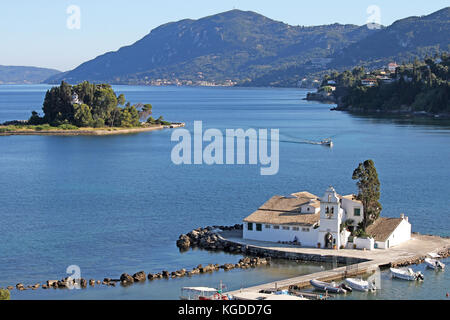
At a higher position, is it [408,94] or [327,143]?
[408,94]

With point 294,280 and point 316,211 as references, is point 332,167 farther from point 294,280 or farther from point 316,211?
point 294,280

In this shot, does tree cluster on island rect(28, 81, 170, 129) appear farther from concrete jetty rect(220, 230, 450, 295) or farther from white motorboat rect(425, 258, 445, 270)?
white motorboat rect(425, 258, 445, 270)

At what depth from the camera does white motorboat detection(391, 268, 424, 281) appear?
31531 millimetres

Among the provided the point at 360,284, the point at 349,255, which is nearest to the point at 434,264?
the point at 349,255

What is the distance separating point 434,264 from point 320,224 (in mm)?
5428

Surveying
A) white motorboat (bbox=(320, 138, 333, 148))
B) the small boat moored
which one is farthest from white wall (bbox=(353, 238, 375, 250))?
white motorboat (bbox=(320, 138, 333, 148))

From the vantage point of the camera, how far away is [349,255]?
3397 cm

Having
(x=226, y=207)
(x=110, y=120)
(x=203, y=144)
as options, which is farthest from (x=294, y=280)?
(x=110, y=120)

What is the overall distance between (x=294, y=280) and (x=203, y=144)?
2526 inches

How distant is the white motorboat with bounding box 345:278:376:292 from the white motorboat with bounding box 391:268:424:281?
1.78 metres

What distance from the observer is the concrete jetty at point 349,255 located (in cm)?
3142

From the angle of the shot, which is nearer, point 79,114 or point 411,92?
point 79,114

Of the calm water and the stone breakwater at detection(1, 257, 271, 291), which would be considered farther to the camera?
the calm water

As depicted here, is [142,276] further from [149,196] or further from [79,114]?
[79,114]
